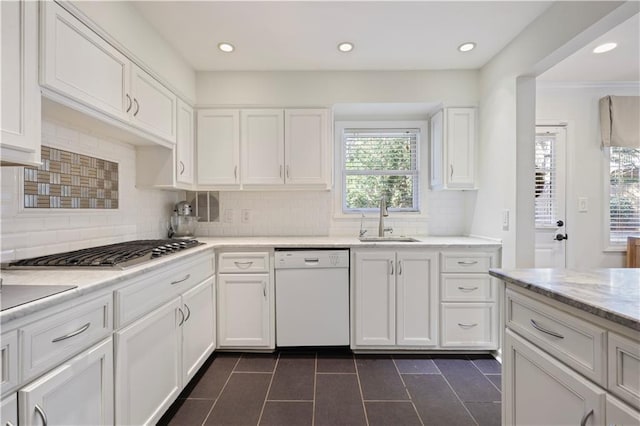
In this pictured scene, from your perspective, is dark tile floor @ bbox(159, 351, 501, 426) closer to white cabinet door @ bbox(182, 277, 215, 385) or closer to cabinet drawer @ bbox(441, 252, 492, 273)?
white cabinet door @ bbox(182, 277, 215, 385)

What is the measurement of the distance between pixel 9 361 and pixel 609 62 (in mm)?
4429

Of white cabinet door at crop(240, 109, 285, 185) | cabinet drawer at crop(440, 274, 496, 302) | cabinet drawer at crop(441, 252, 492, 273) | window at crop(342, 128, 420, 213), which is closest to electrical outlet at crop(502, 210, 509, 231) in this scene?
cabinet drawer at crop(441, 252, 492, 273)

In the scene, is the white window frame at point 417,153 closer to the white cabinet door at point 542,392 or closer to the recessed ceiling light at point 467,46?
the recessed ceiling light at point 467,46

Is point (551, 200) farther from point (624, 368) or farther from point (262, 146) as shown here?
point (262, 146)

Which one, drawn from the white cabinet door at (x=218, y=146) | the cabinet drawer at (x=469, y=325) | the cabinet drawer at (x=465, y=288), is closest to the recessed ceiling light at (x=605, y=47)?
the cabinet drawer at (x=465, y=288)

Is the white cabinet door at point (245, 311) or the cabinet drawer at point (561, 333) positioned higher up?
the cabinet drawer at point (561, 333)

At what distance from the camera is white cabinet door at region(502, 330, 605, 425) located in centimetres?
88

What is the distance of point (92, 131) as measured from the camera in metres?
1.89

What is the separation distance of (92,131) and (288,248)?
1.58 meters

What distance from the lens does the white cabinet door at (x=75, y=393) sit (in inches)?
35.1

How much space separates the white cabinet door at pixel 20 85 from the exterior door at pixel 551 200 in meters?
4.14

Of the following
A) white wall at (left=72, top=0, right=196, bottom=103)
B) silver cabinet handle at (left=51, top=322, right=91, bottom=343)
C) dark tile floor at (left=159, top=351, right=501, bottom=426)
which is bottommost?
dark tile floor at (left=159, top=351, right=501, bottom=426)

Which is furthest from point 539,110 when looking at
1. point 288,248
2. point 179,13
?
point 179,13

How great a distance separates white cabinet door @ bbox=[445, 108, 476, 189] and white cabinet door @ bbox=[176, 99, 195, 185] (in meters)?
2.41
